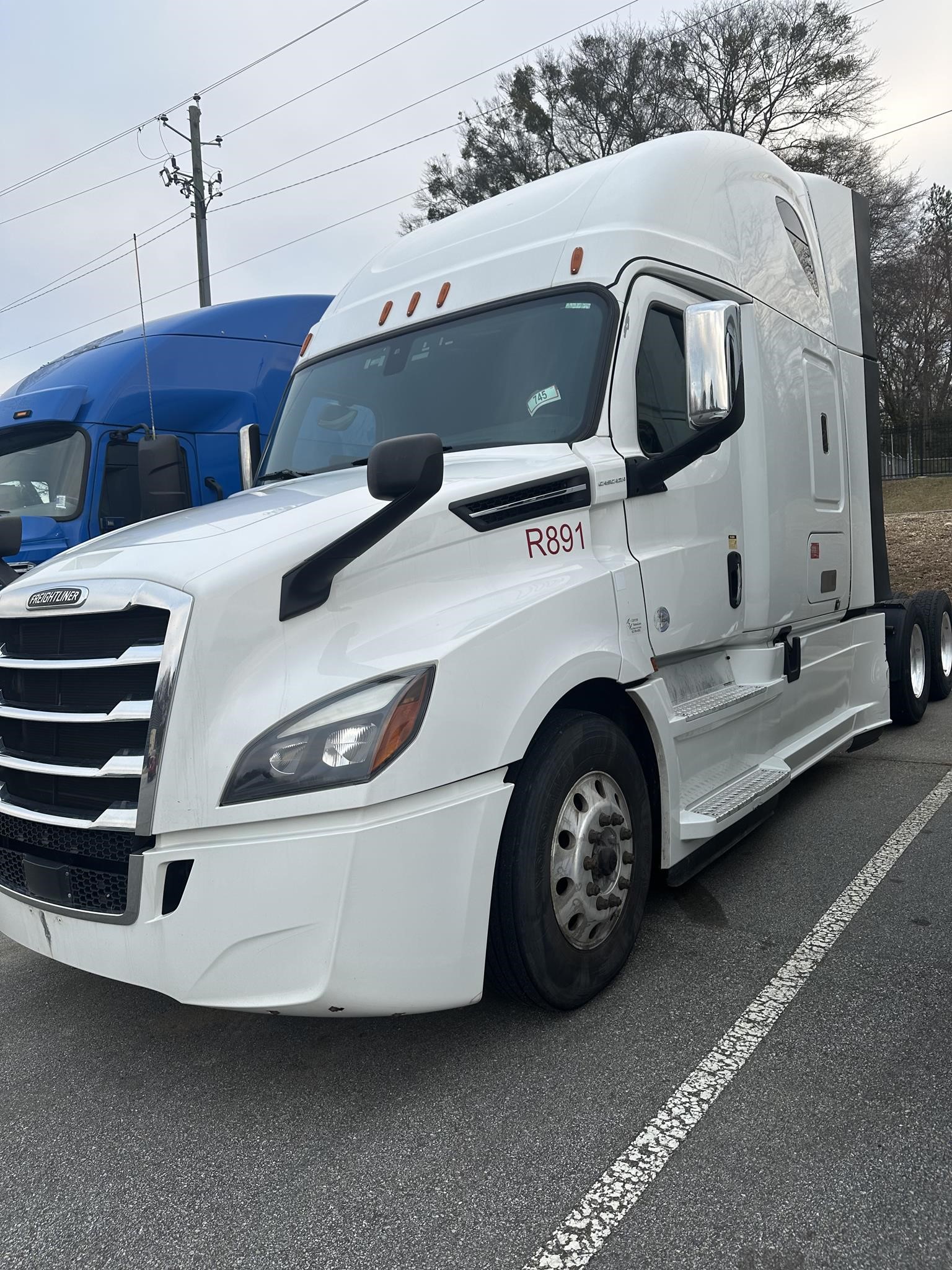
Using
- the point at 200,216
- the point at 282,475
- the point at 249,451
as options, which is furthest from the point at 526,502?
the point at 200,216

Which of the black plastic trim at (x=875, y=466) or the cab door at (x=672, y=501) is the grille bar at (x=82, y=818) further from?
the black plastic trim at (x=875, y=466)

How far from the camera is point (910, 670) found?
7562 millimetres

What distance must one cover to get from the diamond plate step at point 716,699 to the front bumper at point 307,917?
1.52 m

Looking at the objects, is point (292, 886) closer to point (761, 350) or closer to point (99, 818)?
point (99, 818)

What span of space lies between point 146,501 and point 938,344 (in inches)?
1582

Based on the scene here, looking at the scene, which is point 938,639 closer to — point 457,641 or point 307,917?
point 457,641

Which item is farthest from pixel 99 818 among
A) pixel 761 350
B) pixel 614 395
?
pixel 761 350

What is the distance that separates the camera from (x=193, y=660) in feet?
8.88

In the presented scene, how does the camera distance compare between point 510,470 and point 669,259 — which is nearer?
point 510,470

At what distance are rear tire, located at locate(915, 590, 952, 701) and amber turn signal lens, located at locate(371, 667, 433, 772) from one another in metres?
6.48

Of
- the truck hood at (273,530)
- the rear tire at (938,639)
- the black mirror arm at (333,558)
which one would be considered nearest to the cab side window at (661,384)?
the truck hood at (273,530)

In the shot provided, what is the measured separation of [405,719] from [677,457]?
1.91 m

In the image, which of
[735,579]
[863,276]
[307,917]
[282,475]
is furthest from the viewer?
[863,276]

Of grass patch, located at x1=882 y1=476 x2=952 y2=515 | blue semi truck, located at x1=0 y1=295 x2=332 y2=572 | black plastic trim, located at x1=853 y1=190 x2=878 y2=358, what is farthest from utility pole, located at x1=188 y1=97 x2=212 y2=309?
grass patch, located at x1=882 y1=476 x2=952 y2=515
